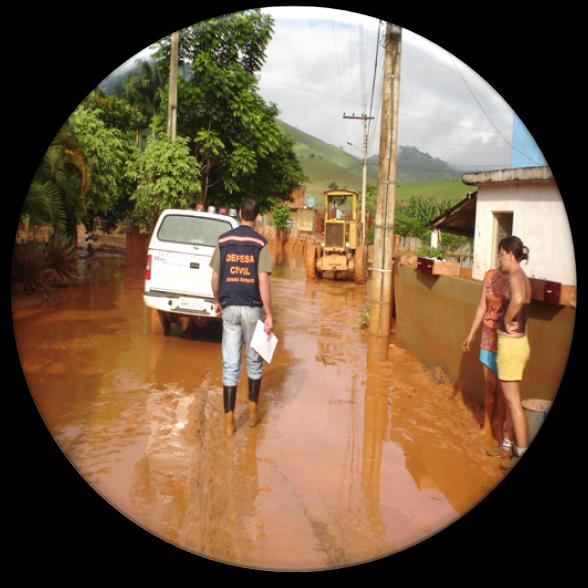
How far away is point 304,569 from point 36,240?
2.85 m

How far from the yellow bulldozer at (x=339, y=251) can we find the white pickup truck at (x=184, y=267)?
3.46m

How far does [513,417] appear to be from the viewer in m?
3.73

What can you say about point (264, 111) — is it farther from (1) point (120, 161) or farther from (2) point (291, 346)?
(2) point (291, 346)

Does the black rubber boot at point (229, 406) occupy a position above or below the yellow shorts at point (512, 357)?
below

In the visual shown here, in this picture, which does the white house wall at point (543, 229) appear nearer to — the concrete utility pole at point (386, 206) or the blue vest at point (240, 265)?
the concrete utility pole at point (386, 206)

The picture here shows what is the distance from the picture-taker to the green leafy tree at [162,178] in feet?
14.0

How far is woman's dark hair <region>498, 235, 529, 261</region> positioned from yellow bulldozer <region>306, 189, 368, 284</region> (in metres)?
5.33

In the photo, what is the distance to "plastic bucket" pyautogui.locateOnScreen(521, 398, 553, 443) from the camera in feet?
11.9

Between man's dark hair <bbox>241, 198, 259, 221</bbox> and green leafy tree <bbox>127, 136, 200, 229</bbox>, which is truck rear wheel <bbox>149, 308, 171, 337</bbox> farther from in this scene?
man's dark hair <bbox>241, 198, 259, 221</bbox>

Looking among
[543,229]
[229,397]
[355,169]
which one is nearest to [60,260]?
[229,397]

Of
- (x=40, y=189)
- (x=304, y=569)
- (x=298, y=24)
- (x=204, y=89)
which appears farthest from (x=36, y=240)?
(x=304, y=569)

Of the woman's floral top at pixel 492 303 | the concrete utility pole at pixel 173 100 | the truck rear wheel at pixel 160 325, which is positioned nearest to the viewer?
the woman's floral top at pixel 492 303

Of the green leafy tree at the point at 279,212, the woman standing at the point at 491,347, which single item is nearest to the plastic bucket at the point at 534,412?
the woman standing at the point at 491,347

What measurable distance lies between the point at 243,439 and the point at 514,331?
7.06 feet
